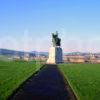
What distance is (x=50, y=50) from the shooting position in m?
90.4

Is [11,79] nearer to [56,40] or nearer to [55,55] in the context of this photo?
[55,55]

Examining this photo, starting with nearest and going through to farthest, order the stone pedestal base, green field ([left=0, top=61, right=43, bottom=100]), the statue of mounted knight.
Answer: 1. green field ([left=0, top=61, right=43, bottom=100])
2. the stone pedestal base
3. the statue of mounted knight

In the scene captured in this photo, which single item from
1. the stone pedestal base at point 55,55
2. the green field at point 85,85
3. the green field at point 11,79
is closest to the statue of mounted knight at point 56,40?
the stone pedestal base at point 55,55

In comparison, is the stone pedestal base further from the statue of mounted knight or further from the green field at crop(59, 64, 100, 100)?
the green field at crop(59, 64, 100, 100)

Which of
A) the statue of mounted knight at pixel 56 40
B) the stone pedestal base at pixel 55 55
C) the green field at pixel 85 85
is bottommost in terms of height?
the green field at pixel 85 85

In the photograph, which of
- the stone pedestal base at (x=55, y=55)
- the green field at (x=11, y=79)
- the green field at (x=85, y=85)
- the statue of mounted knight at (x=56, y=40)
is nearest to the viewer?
the green field at (x=85, y=85)

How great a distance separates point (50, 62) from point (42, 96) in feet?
245

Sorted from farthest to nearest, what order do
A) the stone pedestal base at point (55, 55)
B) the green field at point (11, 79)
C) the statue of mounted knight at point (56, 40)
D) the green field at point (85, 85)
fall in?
the statue of mounted knight at point (56, 40), the stone pedestal base at point (55, 55), the green field at point (11, 79), the green field at point (85, 85)

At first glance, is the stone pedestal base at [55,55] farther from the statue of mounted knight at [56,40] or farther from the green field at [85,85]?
the green field at [85,85]

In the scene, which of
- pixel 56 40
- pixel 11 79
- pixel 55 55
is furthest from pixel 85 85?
pixel 56 40

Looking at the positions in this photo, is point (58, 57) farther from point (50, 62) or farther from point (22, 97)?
point (22, 97)

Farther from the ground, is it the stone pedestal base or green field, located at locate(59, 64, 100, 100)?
the stone pedestal base

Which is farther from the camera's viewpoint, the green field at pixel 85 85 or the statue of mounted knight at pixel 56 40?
the statue of mounted knight at pixel 56 40

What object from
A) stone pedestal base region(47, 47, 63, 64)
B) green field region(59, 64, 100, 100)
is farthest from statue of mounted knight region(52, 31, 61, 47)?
green field region(59, 64, 100, 100)
